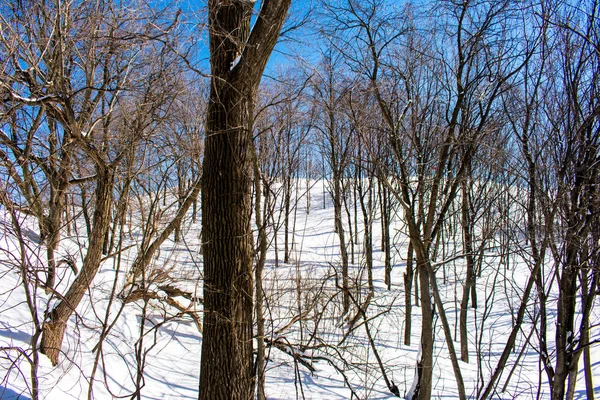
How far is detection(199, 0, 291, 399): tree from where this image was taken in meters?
3.56

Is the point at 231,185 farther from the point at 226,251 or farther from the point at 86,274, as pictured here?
the point at 86,274

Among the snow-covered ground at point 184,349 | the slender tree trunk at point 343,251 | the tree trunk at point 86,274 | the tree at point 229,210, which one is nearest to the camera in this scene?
the tree at point 229,210

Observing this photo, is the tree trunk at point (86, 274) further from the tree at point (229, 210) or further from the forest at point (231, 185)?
the tree at point (229, 210)

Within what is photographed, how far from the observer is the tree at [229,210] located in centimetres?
356

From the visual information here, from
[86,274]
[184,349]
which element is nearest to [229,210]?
[86,274]

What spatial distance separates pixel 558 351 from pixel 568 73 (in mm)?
3112

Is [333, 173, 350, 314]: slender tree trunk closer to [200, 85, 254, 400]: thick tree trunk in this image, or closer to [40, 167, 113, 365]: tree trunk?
[200, 85, 254, 400]: thick tree trunk

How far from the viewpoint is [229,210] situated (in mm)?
3648

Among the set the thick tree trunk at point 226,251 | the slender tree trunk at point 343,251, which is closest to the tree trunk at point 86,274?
the thick tree trunk at point 226,251

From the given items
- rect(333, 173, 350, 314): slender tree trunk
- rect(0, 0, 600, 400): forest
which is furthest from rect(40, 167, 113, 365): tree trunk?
rect(333, 173, 350, 314): slender tree trunk

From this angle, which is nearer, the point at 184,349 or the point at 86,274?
the point at 86,274

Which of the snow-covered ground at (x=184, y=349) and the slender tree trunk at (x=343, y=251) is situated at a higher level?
the slender tree trunk at (x=343, y=251)

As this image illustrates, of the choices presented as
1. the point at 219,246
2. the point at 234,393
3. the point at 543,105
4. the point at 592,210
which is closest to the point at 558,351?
the point at 592,210

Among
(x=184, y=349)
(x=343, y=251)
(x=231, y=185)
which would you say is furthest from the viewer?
(x=343, y=251)
